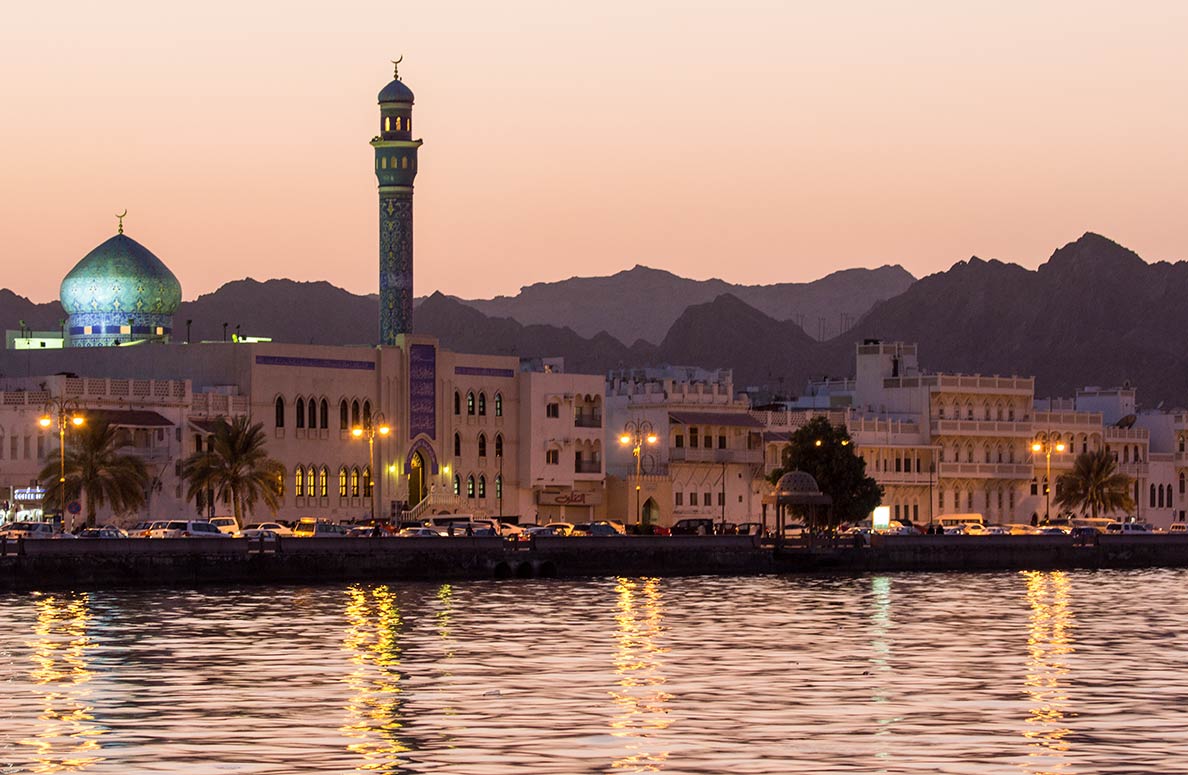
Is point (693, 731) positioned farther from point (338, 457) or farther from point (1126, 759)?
point (338, 457)

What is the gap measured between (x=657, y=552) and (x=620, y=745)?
57641 mm

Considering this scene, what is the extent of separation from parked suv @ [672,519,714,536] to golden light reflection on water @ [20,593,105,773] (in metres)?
47.3

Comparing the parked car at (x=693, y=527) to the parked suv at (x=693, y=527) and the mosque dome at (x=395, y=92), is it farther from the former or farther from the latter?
the mosque dome at (x=395, y=92)

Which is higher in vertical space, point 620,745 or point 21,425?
point 21,425

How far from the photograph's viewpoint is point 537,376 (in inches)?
4670

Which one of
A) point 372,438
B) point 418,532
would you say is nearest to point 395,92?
point 372,438

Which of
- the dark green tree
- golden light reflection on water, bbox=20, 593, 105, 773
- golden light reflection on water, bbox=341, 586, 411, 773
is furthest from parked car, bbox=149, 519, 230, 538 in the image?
the dark green tree

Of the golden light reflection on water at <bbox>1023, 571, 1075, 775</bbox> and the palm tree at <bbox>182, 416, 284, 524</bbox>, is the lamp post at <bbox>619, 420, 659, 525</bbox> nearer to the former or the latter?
the palm tree at <bbox>182, 416, 284, 524</bbox>

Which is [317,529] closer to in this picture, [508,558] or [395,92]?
[508,558]

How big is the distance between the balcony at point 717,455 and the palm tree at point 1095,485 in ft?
66.5

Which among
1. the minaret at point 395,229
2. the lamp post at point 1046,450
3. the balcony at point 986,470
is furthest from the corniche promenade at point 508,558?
the minaret at point 395,229

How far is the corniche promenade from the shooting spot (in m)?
75.9

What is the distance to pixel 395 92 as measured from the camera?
123 metres

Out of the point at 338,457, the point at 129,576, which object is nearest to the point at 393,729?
the point at 129,576
